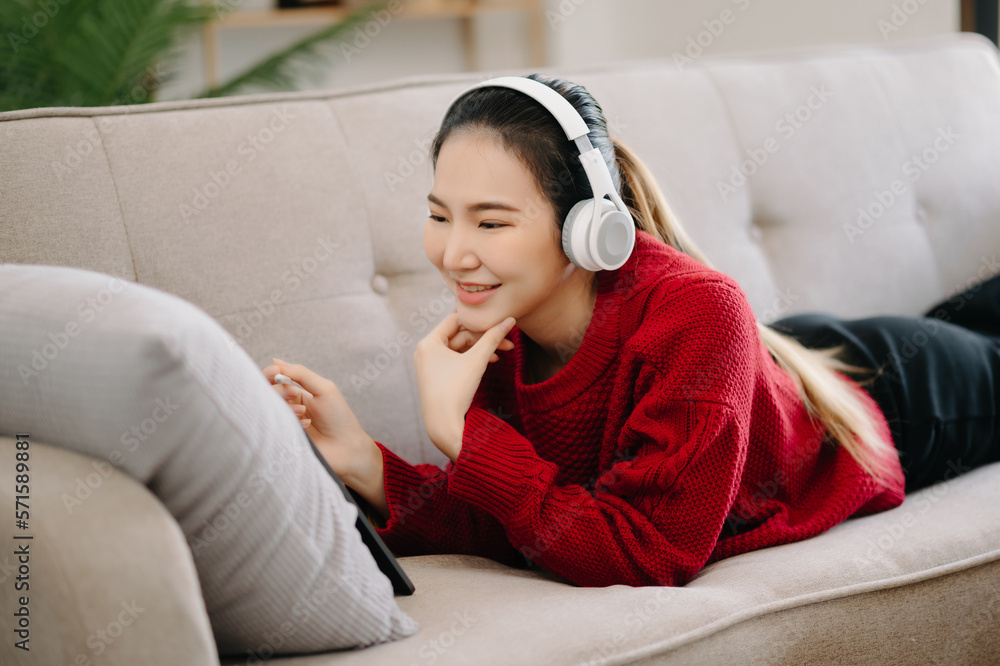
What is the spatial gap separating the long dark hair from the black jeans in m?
0.04

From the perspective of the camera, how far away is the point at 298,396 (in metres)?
1.03

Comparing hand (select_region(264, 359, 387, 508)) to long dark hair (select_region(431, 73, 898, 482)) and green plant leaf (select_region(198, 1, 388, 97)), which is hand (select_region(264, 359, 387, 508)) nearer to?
long dark hair (select_region(431, 73, 898, 482))

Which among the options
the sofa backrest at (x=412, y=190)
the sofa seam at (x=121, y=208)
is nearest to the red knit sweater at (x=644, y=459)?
the sofa backrest at (x=412, y=190)

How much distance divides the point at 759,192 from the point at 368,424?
0.82 m

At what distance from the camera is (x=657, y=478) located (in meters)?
0.91

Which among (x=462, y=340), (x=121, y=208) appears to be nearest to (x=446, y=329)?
(x=462, y=340)

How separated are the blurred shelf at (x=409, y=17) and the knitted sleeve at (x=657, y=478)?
2.40 metres

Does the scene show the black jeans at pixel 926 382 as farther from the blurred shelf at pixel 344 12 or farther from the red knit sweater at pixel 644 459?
the blurred shelf at pixel 344 12

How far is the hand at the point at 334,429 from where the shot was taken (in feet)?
3.36

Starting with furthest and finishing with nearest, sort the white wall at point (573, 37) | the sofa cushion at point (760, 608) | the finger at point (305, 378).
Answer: the white wall at point (573, 37) → the finger at point (305, 378) → the sofa cushion at point (760, 608)

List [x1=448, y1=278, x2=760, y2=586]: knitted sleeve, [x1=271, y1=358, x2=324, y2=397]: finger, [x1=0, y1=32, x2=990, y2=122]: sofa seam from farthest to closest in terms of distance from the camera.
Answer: [x1=0, y1=32, x2=990, y2=122]: sofa seam
[x1=271, y1=358, x2=324, y2=397]: finger
[x1=448, y1=278, x2=760, y2=586]: knitted sleeve

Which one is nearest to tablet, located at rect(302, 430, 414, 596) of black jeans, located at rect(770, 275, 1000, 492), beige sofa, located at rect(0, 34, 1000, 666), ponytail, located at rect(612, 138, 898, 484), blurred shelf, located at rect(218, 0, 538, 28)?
beige sofa, located at rect(0, 34, 1000, 666)

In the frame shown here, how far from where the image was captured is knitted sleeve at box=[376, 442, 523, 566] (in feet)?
3.47

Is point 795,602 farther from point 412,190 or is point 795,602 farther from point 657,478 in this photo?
point 412,190
